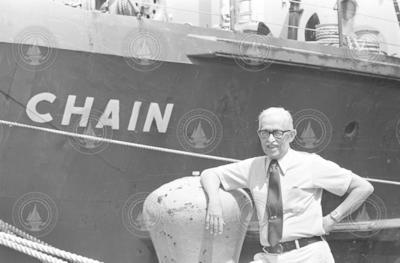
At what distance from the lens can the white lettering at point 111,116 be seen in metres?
6.25

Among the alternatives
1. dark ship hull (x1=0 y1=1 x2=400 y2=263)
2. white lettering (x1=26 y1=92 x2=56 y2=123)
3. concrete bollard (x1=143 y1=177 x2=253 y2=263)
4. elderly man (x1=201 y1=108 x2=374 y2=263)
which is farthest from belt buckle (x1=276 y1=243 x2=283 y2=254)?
white lettering (x1=26 y1=92 x2=56 y2=123)

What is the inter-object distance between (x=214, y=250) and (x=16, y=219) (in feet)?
7.82

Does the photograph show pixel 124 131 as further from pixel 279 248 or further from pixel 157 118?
pixel 279 248

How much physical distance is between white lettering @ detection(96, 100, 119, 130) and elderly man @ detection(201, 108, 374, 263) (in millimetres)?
2620

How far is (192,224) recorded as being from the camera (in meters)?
4.30

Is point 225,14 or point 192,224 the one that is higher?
point 225,14

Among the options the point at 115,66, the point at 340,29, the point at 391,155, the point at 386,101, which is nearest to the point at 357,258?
the point at 391,155

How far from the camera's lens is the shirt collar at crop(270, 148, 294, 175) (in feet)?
12.7

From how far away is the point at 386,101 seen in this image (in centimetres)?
743

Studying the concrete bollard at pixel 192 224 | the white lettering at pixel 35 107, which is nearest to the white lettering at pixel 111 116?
the white lettering at pixel 35 107

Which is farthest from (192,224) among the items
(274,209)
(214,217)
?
(274,209)

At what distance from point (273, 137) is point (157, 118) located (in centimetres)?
271

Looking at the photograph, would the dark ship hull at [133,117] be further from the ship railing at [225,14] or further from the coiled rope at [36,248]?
the coiled rope at [36,248]

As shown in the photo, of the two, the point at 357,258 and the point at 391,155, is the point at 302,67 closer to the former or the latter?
the point at 391,155
